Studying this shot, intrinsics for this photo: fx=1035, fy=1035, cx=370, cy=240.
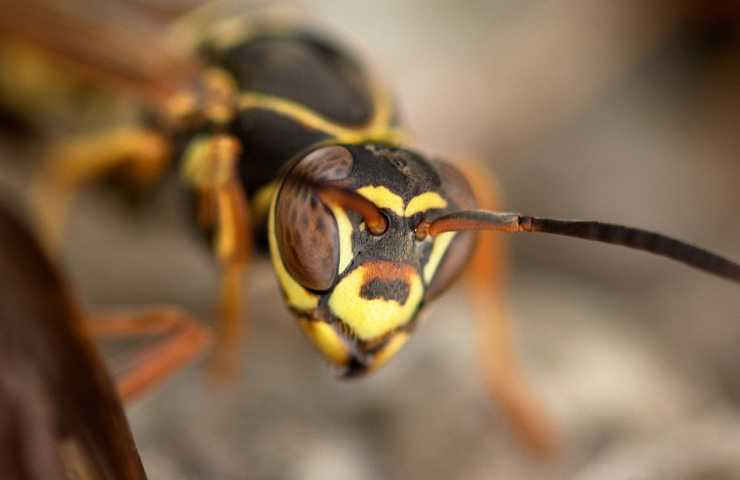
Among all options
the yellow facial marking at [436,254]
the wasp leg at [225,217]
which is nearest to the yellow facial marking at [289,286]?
the yellow facial marking at [436,254]

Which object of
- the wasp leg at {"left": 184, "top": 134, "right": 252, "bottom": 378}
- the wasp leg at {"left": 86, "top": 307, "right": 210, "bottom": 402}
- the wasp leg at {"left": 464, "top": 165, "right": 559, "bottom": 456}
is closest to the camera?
the wasp leg at {"left": 86, "top": 307, "right": 210, "bottom": 402}

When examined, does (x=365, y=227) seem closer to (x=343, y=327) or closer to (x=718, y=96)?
(x=343, y=327)

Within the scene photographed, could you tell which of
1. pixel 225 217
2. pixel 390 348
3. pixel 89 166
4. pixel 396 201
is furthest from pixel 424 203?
pixel 89 166

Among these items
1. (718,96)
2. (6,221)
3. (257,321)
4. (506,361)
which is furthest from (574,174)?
(6,221)

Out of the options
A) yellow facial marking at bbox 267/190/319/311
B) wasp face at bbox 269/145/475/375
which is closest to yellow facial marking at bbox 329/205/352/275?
wasp face at bbox 269/145/475/375

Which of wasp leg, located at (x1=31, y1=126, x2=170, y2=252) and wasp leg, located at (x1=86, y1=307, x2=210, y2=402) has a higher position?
wasp leg, located at (x1=31, y1=126, x2=170, y2=252)

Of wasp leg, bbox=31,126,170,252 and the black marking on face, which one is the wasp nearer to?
the black marking on face
